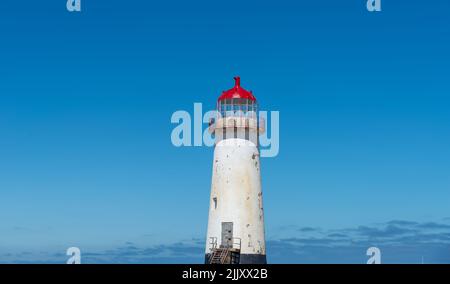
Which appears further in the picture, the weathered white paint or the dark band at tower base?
the weathered white paint

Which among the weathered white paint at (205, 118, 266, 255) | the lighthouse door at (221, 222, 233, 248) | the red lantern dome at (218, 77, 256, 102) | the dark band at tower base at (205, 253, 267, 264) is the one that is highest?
the red lantern dome at (218, 77, 256, 102)

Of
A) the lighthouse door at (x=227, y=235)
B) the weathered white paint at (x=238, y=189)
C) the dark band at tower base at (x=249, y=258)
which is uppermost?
the weathered white paint at (x=238, y=189)

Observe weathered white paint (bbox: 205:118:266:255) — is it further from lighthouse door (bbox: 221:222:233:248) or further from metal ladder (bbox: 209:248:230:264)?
metal ladder (bbox: 209:248:230:264)

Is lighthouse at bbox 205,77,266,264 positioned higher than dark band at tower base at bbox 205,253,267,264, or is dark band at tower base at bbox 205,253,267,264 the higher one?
lighthouse at bbox 205,77,266,264

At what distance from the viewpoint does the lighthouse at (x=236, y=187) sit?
62.2m

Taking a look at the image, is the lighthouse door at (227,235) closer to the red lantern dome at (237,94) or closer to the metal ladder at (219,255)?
the metal ladder at (219,255)

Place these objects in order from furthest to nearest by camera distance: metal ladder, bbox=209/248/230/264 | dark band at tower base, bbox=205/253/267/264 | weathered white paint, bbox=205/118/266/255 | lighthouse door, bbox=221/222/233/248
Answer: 1. weathered white paint, bbox=205/118/266/255
2. lighthouse door, bbox=221/222/233/248
3. dark band at tower base, bbox=205/253/267/264
4. metal ladder, bbox=209/248/230/264

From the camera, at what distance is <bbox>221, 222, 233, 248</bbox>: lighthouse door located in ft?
204

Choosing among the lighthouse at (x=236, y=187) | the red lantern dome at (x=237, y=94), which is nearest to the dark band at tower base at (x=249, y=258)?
the lighthouse at (x=236, y=187)

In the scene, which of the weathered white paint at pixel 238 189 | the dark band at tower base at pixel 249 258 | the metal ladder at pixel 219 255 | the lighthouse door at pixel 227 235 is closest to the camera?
the metal ladder at pixel 219 255

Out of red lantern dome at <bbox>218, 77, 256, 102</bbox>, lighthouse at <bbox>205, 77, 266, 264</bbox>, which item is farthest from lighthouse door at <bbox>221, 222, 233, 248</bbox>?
red lantern dome at <bbox>218, 77, 256, 102</bbox>
